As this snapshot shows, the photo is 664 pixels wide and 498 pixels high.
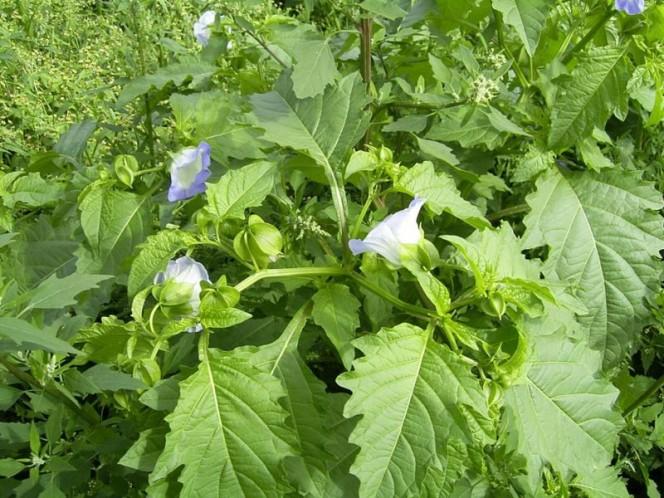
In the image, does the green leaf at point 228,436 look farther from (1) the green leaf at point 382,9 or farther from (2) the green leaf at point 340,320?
(1) the green leaf at point 382,9

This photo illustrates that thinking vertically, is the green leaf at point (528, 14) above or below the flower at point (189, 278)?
above

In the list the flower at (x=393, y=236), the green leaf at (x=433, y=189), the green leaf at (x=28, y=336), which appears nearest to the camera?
the green leaf at (x=28, y=336)

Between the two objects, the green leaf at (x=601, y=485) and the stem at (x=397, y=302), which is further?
the green leaf at (x=601, y=485)

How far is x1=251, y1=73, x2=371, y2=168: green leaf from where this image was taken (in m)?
1.30

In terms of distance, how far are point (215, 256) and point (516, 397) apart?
99 cm

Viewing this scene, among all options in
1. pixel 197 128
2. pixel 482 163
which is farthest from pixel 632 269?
pixel 197 128

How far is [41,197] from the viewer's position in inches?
60.6

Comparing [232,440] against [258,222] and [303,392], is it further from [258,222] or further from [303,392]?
[258,222]

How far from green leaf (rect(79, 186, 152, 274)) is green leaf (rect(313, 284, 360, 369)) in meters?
0.43

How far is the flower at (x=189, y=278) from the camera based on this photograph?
1.03 metres

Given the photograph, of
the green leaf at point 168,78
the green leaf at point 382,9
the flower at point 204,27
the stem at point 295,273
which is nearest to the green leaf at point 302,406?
the stem at point 295,273

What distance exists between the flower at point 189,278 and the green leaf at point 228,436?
9 centimetres

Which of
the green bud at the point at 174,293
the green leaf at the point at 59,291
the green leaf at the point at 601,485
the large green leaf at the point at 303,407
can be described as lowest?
the green leaf at the point at 601,485

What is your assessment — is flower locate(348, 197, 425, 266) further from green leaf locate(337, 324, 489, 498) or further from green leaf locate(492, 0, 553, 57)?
green leaf locate(492, 0, 553, 57)
